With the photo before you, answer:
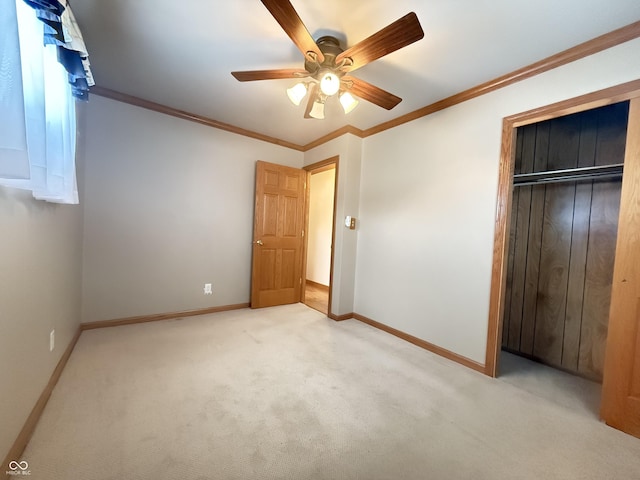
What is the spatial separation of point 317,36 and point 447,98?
143 centimetres

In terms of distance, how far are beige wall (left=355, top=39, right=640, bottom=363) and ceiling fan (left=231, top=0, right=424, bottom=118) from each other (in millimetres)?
834

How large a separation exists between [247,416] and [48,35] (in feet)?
7.45

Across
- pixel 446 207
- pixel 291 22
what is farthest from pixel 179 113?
pixel 446 207

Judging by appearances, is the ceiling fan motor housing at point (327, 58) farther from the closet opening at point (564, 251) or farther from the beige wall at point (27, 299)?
the closet opening at point (564, 251)

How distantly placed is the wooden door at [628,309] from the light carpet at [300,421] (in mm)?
152

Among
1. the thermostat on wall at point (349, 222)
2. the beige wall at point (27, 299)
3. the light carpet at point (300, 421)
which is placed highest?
the thermostat on wall at point (349, 222)

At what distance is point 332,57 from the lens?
1761 mm

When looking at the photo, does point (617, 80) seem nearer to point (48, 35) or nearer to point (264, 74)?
point (264, 74)

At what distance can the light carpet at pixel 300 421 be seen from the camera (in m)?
1.28

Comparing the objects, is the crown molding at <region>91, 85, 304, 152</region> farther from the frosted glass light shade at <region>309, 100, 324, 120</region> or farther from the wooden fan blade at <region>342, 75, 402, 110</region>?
the wooden fan blade at <region>342, 75, 402, 110</region>

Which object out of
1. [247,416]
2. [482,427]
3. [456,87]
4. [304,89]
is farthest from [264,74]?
[482,427]

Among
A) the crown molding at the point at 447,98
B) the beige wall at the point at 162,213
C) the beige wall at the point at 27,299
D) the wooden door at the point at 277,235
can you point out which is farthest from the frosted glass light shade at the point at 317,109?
the beige wall at the point at 27,299

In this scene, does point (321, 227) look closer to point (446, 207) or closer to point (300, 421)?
point (446, 207)

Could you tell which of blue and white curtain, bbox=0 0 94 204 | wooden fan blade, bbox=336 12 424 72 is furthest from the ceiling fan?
blue and white curtain, bbox=0 0 94 204
